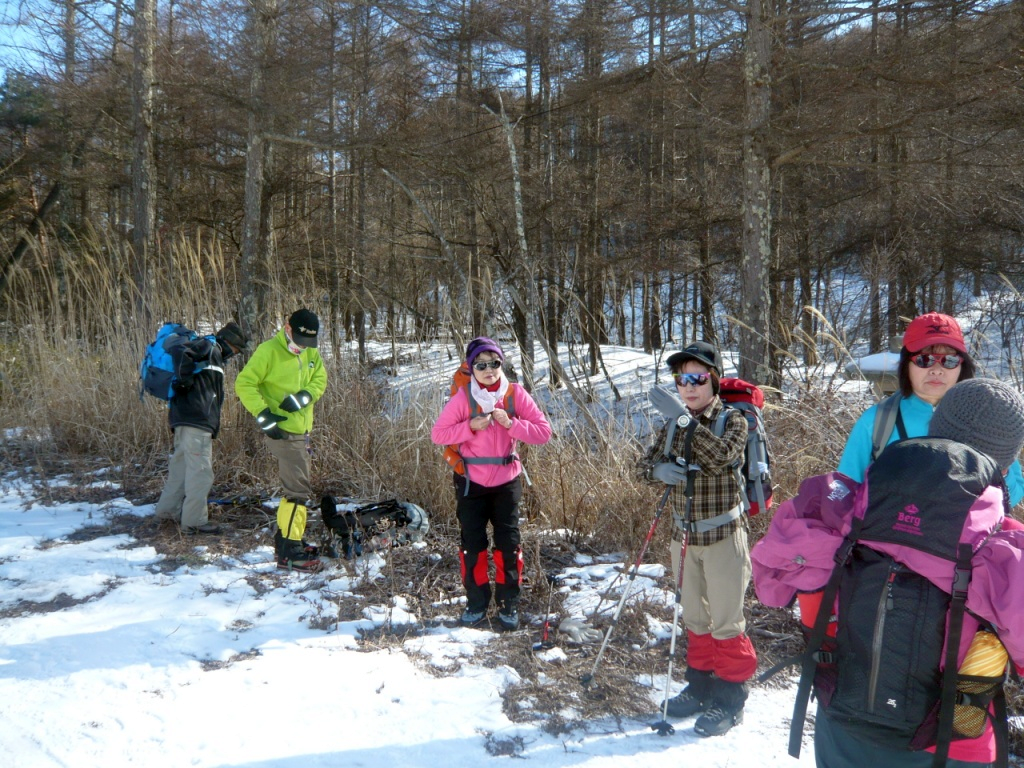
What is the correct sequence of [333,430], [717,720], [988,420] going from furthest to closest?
[333,430]
[717,720]
[988,420]

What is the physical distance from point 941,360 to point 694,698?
64.0 inches

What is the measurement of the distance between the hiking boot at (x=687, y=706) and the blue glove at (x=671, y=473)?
88cm

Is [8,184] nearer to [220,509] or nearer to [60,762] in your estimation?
[220,509]

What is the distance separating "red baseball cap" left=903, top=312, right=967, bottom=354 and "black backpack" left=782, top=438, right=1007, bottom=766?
1.01 metres

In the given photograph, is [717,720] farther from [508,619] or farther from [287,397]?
[287,397]

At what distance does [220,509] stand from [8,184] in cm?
948

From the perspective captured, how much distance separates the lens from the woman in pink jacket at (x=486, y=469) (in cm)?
381

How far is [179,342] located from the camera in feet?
16.3

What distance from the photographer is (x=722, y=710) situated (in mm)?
2951

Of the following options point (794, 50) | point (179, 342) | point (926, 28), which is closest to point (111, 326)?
point (179, 342)

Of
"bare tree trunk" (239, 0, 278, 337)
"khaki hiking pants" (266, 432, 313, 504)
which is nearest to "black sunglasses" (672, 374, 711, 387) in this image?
"khaki hiking pants" (266, 432, 313, 504)

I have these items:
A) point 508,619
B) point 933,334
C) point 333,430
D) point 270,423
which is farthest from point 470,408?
point 333,430

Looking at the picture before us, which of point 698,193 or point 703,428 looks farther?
point 698,193

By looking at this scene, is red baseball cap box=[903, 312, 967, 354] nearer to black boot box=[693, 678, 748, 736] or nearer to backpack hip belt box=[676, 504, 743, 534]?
backpack hip belt box=[676, 504, 743, 534]
